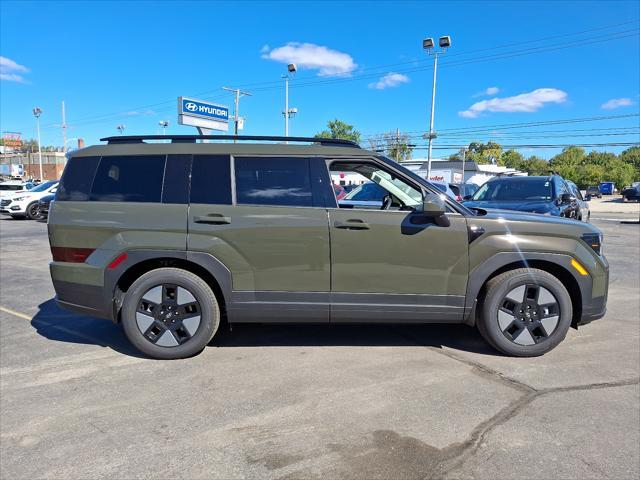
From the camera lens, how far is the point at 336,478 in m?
2.39

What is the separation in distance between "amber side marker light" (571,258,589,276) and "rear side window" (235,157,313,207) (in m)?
2.39

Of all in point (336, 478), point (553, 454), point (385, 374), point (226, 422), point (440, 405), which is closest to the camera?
point (336, 478)

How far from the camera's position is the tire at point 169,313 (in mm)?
3867

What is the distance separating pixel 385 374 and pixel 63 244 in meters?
3.06

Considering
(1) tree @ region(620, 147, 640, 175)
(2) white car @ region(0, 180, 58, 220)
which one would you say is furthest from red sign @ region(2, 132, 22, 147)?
(1) tree @ region(620, 147, 640, 175)

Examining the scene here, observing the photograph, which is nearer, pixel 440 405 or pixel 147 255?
pixel 440 405

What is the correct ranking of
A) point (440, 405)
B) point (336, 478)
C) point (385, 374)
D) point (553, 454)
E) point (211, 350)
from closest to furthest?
1. point (336, 478)
2. point (553, 454)
3. point (440, 405)
4. point (385, 374)
5. point (211, 350)

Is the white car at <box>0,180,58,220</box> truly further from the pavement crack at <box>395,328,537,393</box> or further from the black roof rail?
the pavement crack at <box>395,328,537,393</box>

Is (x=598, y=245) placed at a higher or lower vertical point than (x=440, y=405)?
higher

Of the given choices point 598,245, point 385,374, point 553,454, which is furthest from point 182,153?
point 598,245

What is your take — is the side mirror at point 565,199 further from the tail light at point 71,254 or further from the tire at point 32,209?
the tire at point 32,209

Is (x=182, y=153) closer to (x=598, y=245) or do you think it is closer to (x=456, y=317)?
(x=456, y=317)

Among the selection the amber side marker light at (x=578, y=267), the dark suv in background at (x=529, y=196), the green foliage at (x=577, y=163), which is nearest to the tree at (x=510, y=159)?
the green foliage at (x=577, y=163)

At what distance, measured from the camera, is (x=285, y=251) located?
3.80 m
